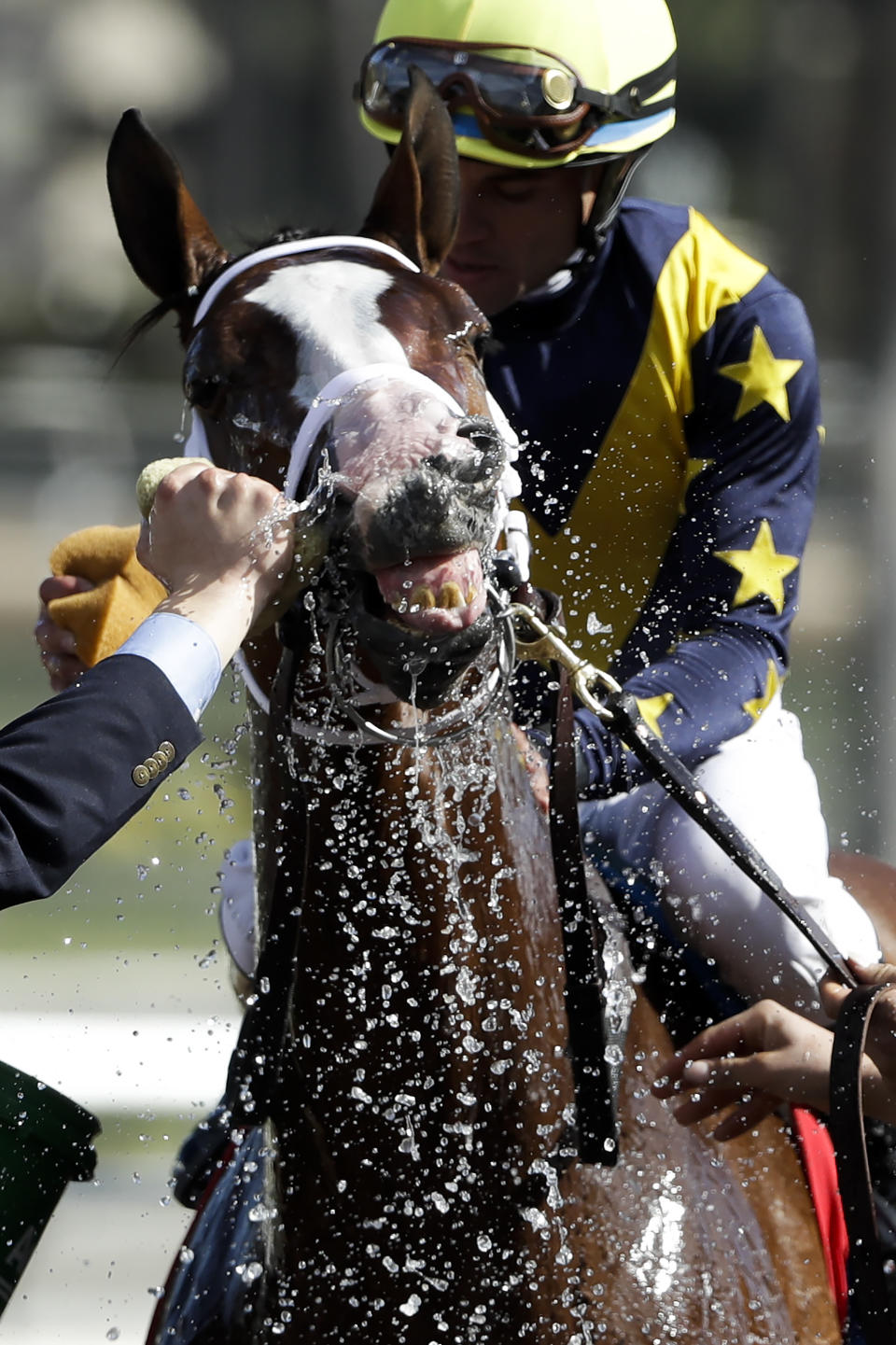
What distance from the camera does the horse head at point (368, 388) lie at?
5.74ft

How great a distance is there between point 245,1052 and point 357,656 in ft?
1.57

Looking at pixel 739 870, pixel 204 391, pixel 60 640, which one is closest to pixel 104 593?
pixel 60 640

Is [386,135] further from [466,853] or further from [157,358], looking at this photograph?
[157,358]

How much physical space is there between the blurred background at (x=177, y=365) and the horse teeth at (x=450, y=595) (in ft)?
1.51

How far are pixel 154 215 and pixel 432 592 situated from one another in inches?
37.8

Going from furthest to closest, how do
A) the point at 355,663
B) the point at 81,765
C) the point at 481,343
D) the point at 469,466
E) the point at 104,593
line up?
the point at 104,593, the point at 481,343, the point at 355,663, the point at 469,466, the point at 81,765

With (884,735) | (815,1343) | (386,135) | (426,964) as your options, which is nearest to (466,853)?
(426,964)

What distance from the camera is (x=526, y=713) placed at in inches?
113

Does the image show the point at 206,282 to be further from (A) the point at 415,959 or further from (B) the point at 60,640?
(A) the point at 415,959

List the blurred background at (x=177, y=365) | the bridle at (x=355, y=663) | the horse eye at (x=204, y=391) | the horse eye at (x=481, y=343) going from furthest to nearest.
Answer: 1. the blurred background at (x=177, y=365)
2. the horse eye at (x=481, y=343)
3. the horse eye at (x=204, y=391)
4. the bridle at (x=355, y=663)

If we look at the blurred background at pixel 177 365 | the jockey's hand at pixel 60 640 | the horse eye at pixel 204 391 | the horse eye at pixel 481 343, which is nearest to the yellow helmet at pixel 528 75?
the blurred background at pixel 177 365

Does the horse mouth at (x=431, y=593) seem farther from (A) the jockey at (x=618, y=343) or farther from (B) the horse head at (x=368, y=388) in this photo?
(A) the jockey at (x=618, y=343)

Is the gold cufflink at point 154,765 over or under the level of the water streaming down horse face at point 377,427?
under

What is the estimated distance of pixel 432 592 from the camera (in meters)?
1.75
